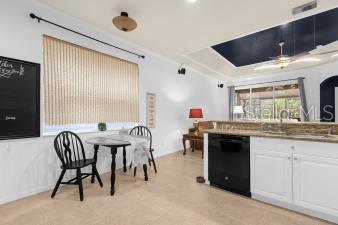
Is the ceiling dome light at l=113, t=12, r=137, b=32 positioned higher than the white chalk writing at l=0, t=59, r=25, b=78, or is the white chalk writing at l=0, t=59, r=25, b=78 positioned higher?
the ceiling dome light at l=113, t=12, r=137, b=32

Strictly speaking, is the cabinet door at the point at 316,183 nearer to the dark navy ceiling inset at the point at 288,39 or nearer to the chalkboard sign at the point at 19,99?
the dark navy ceiling inset at the point at 288,39

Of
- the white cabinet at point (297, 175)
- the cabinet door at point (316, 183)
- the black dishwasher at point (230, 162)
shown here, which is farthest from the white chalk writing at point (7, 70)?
the cabinet door at point (316, 183)

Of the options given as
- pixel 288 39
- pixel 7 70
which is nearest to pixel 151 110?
pixel 7 70

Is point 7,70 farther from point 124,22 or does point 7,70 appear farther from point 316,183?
point 316,183

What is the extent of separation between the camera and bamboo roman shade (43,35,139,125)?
2684mm

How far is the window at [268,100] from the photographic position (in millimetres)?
6332

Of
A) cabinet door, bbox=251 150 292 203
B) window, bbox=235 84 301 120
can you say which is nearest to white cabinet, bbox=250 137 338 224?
cabinet door, bbox=251 150 292 203

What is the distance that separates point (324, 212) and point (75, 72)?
4010mm

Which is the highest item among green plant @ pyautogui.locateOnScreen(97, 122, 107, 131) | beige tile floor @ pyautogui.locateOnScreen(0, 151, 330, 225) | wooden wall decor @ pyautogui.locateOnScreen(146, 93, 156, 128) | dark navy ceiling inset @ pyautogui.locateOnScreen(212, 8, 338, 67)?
dark navy ceiling inset @ pyautogui.locateOnScreen(212, 8, 338, 67)

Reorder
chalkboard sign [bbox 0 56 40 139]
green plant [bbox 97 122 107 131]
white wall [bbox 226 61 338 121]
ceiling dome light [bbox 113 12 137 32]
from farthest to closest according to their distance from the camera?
1. white wall [bbox 226 61 338 121]
2. green plant [bbox 97 122 107 131]
3. ceiling dome light [bbox 113 12 137 32]
4. chalkboard sign [bbox 0 56 40 139]

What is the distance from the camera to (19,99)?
234 centimetres

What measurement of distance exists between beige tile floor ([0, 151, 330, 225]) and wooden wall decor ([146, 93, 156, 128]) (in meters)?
1.80

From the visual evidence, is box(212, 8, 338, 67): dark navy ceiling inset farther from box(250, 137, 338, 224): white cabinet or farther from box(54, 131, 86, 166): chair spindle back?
box(54, 131, 86, 166): chair spindle back

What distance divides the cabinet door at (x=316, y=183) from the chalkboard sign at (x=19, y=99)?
3595mm
